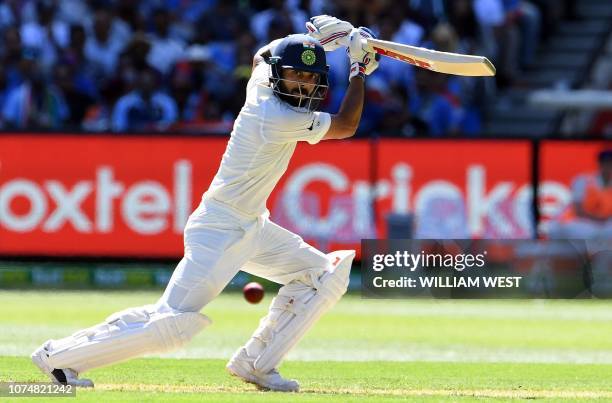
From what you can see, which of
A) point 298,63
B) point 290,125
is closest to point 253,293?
point 290,125

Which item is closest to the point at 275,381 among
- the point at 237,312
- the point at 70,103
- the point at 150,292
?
the point at 237,312

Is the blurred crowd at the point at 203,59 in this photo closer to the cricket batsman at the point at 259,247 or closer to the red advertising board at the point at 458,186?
the red advertising board at the point at 458,186

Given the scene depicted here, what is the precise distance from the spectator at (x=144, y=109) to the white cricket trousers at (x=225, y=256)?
816cm

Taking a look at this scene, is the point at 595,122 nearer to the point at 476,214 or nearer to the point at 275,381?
the point at 476,214

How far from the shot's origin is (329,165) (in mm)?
14906

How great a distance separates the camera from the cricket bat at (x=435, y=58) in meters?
7.61

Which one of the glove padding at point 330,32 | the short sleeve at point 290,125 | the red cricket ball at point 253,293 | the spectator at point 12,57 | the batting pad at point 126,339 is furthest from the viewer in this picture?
the spectator at point 12,57

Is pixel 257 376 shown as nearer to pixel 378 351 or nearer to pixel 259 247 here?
pixel 259 247

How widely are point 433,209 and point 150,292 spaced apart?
291cm

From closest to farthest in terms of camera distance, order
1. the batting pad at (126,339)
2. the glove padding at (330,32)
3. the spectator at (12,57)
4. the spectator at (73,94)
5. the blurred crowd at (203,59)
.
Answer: the batting pad at (126,339)
the glove padding at (330,32)
the blurred crowd at (203,59)
the spectator at (73,94)
the spectator at (12,57)

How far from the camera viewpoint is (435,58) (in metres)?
7.75

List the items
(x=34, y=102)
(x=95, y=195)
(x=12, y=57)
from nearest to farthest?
(x=95, y=195), (x=34, y=102), (x=12, y=57)

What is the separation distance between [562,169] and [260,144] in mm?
8059

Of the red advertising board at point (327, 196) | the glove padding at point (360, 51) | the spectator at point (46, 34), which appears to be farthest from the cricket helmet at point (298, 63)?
the spectator at point (46, 34)
